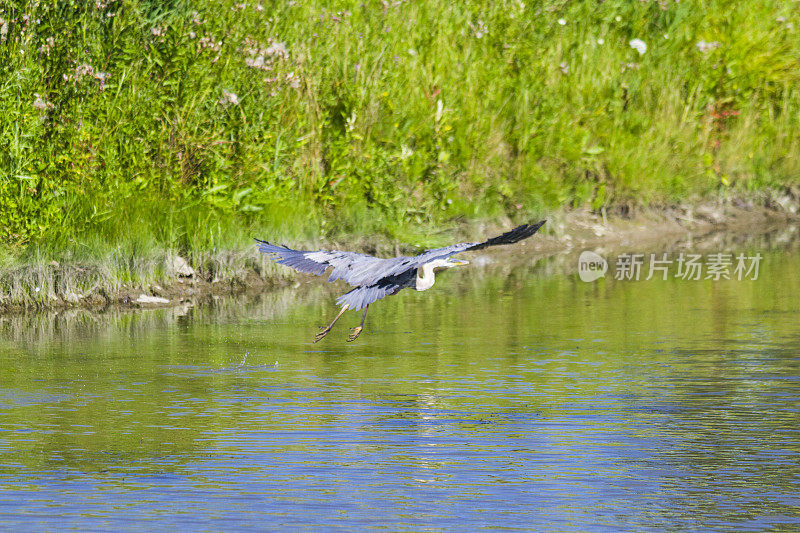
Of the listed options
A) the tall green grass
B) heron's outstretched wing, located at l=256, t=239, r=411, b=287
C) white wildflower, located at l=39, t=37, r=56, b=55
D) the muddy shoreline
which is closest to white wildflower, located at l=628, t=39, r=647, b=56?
the tall green grass

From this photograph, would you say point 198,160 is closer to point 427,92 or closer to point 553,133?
point 427,92

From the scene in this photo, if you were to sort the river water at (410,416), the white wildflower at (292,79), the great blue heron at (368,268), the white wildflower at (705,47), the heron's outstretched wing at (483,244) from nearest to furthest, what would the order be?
the river water at (410,416)
the heron's outstretched wing at (483,244)
the great blue heron at (368,268)
the white wildflower at (292,79)
the white wildflower at (705,47)

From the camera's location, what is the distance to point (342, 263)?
8.52 metres

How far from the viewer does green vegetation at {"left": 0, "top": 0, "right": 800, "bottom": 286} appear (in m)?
11.4

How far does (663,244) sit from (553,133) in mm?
1796

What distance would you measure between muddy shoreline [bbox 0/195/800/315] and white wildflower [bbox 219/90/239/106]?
4.44 ft

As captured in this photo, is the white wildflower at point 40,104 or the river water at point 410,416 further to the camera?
the white wildflower at point 40,104

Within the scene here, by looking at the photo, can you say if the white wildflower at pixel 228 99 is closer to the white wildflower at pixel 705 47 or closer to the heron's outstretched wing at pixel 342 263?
the heron's outstretched wing at pixel 342 263

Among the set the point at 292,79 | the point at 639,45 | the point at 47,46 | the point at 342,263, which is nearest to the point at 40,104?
the point at 47,46

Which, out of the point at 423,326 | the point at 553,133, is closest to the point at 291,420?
the point at 423,326

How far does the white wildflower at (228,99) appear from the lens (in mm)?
12135

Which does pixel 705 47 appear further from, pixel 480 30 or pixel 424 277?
pixel 424 277

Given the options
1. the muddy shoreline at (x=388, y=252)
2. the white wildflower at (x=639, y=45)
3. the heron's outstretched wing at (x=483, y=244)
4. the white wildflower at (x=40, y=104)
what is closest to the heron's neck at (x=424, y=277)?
the heron's outstretched wing at (x=483, y=244)

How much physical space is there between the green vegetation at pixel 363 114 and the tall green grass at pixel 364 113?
0.02m
